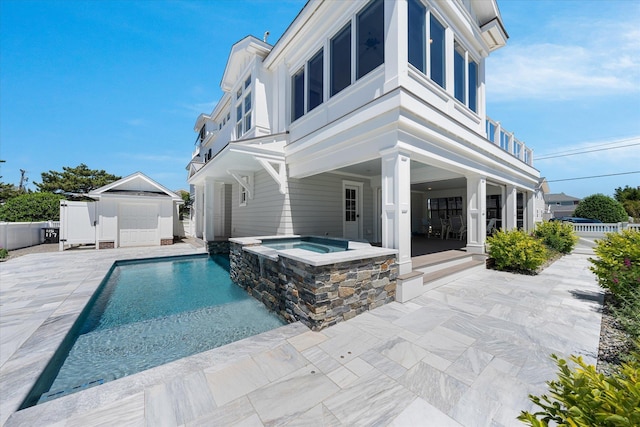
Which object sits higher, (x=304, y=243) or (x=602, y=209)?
(x=602, y=209)

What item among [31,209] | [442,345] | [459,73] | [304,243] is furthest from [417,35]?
[31,209]

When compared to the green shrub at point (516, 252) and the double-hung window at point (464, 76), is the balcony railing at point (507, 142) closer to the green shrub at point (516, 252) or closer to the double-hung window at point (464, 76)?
the double-hung window at point (464, 76)

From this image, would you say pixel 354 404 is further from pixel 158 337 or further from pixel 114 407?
pixel 158 337

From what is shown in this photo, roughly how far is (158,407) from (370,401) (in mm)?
1733

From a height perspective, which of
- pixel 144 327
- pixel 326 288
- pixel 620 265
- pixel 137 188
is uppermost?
pixel 137 188

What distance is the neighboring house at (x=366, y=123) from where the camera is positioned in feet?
14.9

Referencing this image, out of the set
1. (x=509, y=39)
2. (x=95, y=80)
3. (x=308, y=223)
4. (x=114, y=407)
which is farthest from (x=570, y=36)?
(x=95, y=80)

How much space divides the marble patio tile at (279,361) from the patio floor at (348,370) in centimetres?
2

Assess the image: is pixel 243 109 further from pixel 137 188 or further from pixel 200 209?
pixel 200 209

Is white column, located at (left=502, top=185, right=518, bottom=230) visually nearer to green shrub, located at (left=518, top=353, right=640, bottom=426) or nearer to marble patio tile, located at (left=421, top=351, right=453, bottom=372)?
marble patio tile, located at (left=421, top=351, right=453, bottom=372)

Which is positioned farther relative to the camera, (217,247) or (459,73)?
(217,247)

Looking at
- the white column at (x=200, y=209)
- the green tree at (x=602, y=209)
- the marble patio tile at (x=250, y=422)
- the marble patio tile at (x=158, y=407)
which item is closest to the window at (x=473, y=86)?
the marble patio tile at (x=250, y=422)

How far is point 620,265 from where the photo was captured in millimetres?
4031

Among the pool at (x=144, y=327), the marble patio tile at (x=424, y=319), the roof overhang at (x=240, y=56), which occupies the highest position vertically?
the roof overhang at (x=240, y=56)
